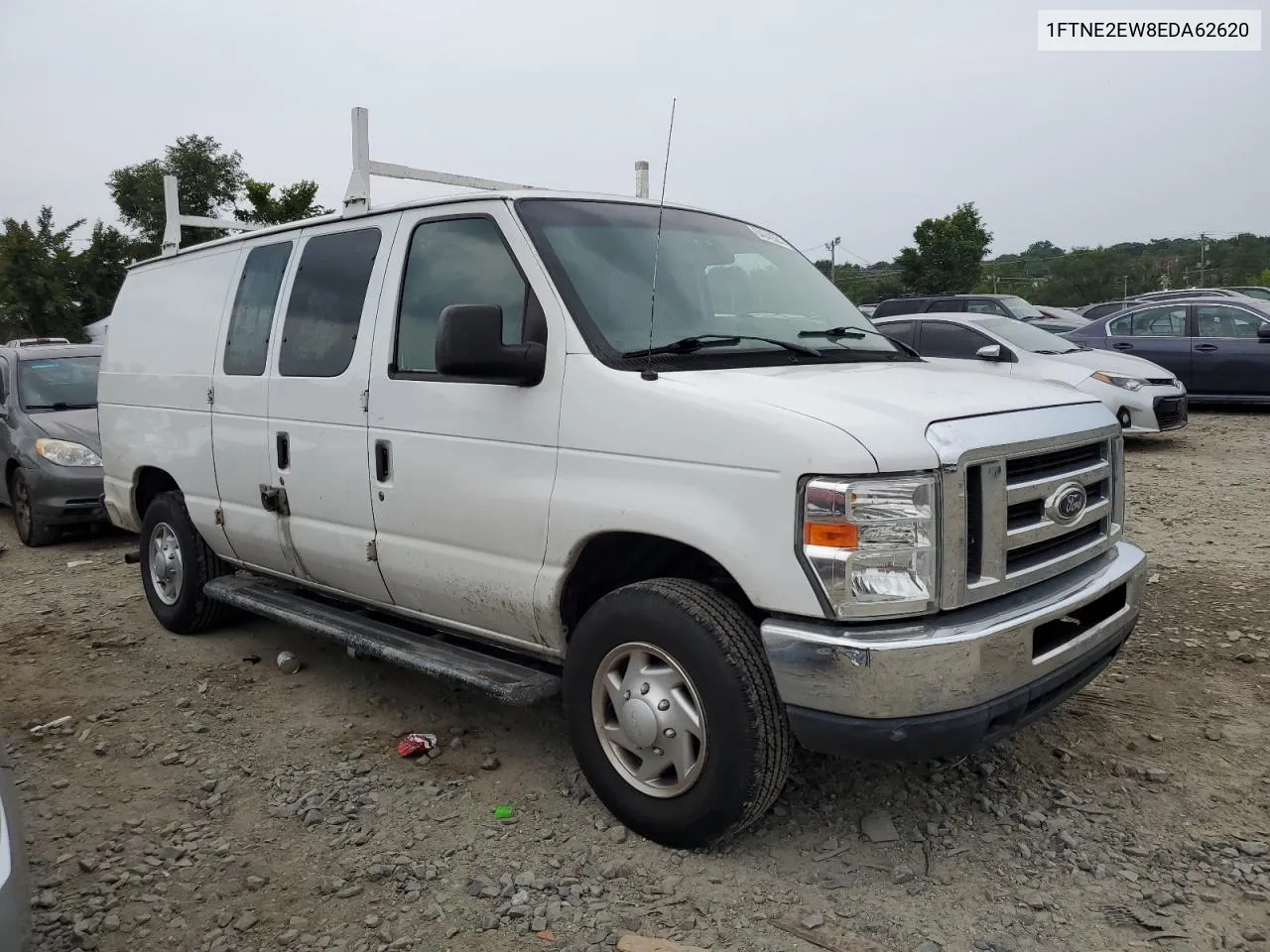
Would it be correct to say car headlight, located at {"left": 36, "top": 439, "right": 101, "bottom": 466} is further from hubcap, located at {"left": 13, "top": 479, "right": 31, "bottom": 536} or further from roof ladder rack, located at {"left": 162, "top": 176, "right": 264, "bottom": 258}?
roof ladder rack, located at {"left": 162, "top": 176, "right": 264, "bottom": 258}

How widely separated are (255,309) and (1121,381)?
8878mm

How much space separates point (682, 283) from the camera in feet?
12.1

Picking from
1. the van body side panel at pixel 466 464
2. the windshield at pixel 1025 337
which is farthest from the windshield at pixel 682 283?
the windshield at pixel 1025 337

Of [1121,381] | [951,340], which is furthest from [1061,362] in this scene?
[951,340]

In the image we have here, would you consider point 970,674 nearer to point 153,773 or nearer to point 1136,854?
point 1136,854

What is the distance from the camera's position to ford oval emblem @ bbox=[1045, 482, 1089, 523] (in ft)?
9.94

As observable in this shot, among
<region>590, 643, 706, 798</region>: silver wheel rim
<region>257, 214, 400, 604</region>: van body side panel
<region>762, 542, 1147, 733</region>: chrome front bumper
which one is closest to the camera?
<region>762, 542, 1147, 733</region>: chrome front bumper

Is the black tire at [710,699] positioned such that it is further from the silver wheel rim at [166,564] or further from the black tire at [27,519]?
the black tire at [27,519]

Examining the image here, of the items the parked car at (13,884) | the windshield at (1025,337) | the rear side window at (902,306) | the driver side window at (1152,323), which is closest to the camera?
the parked car at (13,884)

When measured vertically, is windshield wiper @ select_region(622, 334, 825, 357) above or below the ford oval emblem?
above

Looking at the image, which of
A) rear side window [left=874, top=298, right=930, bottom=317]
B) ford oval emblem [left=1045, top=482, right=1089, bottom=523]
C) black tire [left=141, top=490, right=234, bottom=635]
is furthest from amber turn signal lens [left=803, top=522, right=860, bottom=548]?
rear side window [left=874, top=298, right=930, bottom=317]

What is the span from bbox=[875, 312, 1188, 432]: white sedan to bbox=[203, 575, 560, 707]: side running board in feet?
23.2

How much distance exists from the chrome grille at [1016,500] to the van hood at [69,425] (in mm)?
7482

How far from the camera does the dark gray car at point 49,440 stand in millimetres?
8016
